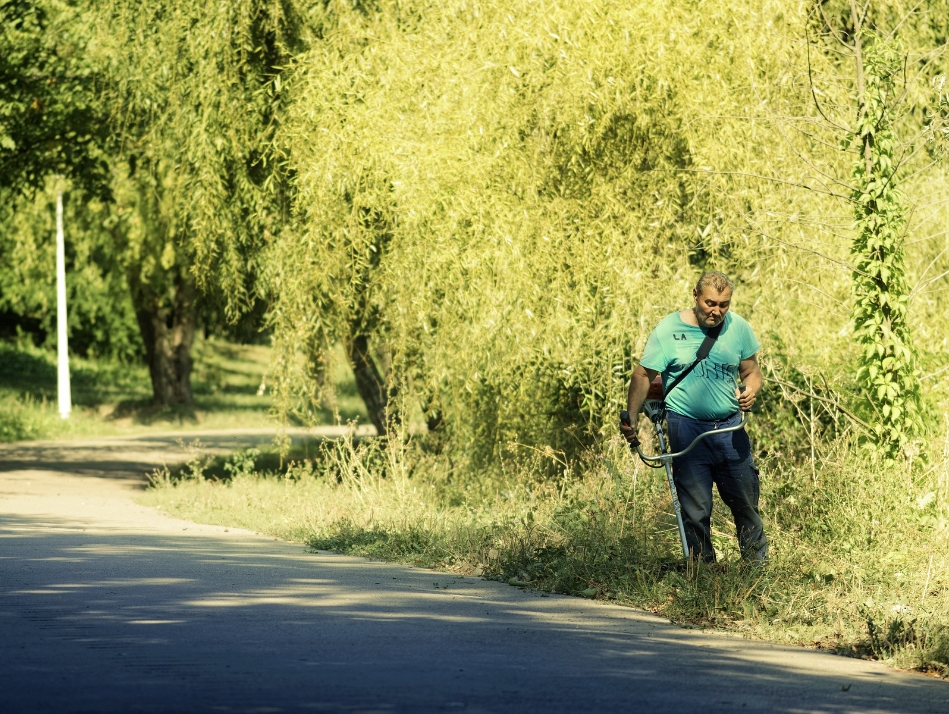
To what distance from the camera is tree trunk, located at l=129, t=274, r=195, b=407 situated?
3622cm

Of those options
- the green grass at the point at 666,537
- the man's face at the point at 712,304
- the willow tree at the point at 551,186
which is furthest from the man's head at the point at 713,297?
the willow tree at the point at 551,186

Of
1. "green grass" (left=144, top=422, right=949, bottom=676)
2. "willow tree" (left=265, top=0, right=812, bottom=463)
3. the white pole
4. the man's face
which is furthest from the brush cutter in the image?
the white pole

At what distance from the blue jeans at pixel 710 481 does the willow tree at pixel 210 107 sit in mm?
7952

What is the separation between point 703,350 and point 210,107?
9.03m

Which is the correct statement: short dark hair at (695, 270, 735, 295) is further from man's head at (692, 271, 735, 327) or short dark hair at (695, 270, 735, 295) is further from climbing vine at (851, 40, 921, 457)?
climbing vine at (851, 40, 921, 457)

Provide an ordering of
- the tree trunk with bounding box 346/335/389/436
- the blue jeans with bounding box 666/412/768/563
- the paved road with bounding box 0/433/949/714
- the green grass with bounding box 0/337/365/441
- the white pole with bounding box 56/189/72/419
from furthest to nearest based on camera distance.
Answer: the white pole with bounding box 56/189/72/419 → the green grass with bounding box 0/337/365/441 → the tree trunk with bounding box 346/335/389/436 → the blue jeans with bounding box 666/412/768/563 → the paved road with bounding box 0/433/949/714

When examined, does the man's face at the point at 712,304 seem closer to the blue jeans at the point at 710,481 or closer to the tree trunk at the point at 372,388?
the blue jeans at the point at 710,481

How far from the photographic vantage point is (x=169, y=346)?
122 feet

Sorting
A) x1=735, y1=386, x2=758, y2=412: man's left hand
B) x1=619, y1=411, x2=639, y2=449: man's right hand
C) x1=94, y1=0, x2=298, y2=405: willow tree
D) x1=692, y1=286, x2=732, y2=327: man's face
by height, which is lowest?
x1=619, y1=411, x2=639, y2=449: man's right hand

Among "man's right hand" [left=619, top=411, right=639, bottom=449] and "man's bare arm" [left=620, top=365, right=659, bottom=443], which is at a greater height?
"man's bare arm" [left=620, top=365, right=659, bottom=443]

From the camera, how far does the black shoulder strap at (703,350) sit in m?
8.09

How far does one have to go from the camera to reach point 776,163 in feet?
38.9

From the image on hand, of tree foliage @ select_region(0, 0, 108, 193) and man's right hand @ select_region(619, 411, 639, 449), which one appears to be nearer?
man's right hand @ select_region(619, 411, 639, 449)

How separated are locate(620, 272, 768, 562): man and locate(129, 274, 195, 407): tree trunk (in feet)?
89.8
